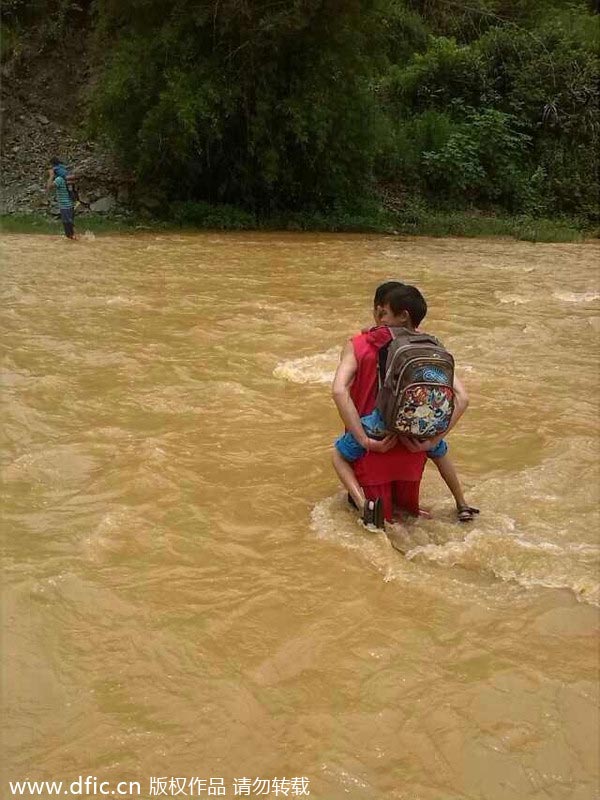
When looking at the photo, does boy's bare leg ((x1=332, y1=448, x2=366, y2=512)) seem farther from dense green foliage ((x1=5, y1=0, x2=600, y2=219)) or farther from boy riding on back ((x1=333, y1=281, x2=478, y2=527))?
dense green foliage ((x1=5, y1=0, x2=600, y2=219))

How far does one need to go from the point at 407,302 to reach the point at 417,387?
1.48 feet

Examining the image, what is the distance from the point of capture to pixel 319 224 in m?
19.3

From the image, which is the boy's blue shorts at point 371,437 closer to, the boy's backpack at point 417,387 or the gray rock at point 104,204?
the boy's backpack at point 417,387

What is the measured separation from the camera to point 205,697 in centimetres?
291

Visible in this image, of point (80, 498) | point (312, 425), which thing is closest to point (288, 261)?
point (312, 425)

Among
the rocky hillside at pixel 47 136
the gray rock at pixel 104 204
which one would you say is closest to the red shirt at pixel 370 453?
the rocky hillside at pixel 47 136

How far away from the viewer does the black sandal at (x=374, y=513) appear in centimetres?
410

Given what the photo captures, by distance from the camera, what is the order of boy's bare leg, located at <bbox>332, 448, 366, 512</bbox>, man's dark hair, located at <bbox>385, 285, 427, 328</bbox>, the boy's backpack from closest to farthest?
the boy's backpack
man's dark hair, located at <bbox>385, 285, 427, 328</bbox>
boy's bare leg, located at <bbox>332, 448, 366, 512</bbox>

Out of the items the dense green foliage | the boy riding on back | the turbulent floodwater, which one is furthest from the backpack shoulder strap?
the dense green foliage

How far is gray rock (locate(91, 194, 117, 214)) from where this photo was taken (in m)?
20.0

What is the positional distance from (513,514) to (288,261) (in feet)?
33.1

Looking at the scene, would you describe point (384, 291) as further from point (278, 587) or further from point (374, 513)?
point (278, 587)

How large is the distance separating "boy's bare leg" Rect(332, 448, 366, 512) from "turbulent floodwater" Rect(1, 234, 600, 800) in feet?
0.57

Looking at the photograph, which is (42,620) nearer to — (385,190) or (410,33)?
(385,190)
